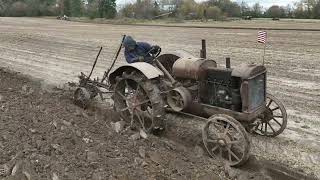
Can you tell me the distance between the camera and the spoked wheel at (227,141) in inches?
224

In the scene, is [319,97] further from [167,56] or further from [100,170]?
[100,170]

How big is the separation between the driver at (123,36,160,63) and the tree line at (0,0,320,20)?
155 feet

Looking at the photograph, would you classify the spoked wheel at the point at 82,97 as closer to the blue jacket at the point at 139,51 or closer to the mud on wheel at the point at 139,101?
the mud on wheel at the point at 139,101

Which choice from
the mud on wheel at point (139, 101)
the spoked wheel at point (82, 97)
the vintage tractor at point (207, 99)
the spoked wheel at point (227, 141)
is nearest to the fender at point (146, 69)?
the vintage tractor at point (207, 99)

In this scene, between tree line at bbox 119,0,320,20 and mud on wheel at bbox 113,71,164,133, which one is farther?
tree line at bbox 119,0,320,20

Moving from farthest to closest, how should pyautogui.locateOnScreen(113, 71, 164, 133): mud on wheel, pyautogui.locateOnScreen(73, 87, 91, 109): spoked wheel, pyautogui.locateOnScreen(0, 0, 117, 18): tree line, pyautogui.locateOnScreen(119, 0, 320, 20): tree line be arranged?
pyautogui.locateOnScreen(0, 0, 117, 18): tree line
pyautogui.locateOnScreen(119, 0, 320, 20): tree line
pyautogui.locateOnScreen(73, 87, 91, 109): spoked wheel
pyautogui.locateOnScreen(113, 71, 164, 133): mud on wheel

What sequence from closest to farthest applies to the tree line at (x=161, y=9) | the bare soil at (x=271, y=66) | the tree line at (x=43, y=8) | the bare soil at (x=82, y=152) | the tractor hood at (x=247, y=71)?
1. the bare soil at (x=82, y=152)
2. the tractor hood at (x=247, y=71)
3. the bare soil at (x=271, y=66)
4. the tree line at (x=161, y=9)
5. the tree line at (x=43, y=8)

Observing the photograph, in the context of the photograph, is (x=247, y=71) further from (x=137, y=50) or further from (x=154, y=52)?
(x=137, y=50)

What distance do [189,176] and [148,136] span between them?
4.65 ft

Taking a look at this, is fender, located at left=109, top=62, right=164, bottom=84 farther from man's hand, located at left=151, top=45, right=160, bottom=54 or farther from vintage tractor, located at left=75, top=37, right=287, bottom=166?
man's hand, located at left=151, top=45, right=160, bottom=54

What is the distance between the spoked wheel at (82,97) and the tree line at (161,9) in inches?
1845

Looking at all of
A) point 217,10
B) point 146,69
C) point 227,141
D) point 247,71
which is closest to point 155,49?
point 146,69

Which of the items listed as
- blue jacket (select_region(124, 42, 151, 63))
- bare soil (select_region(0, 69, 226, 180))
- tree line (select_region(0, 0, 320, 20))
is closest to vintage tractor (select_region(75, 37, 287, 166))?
blue jacket (select_region(124, 42, 151, 63))

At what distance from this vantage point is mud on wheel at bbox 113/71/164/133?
6624mm
